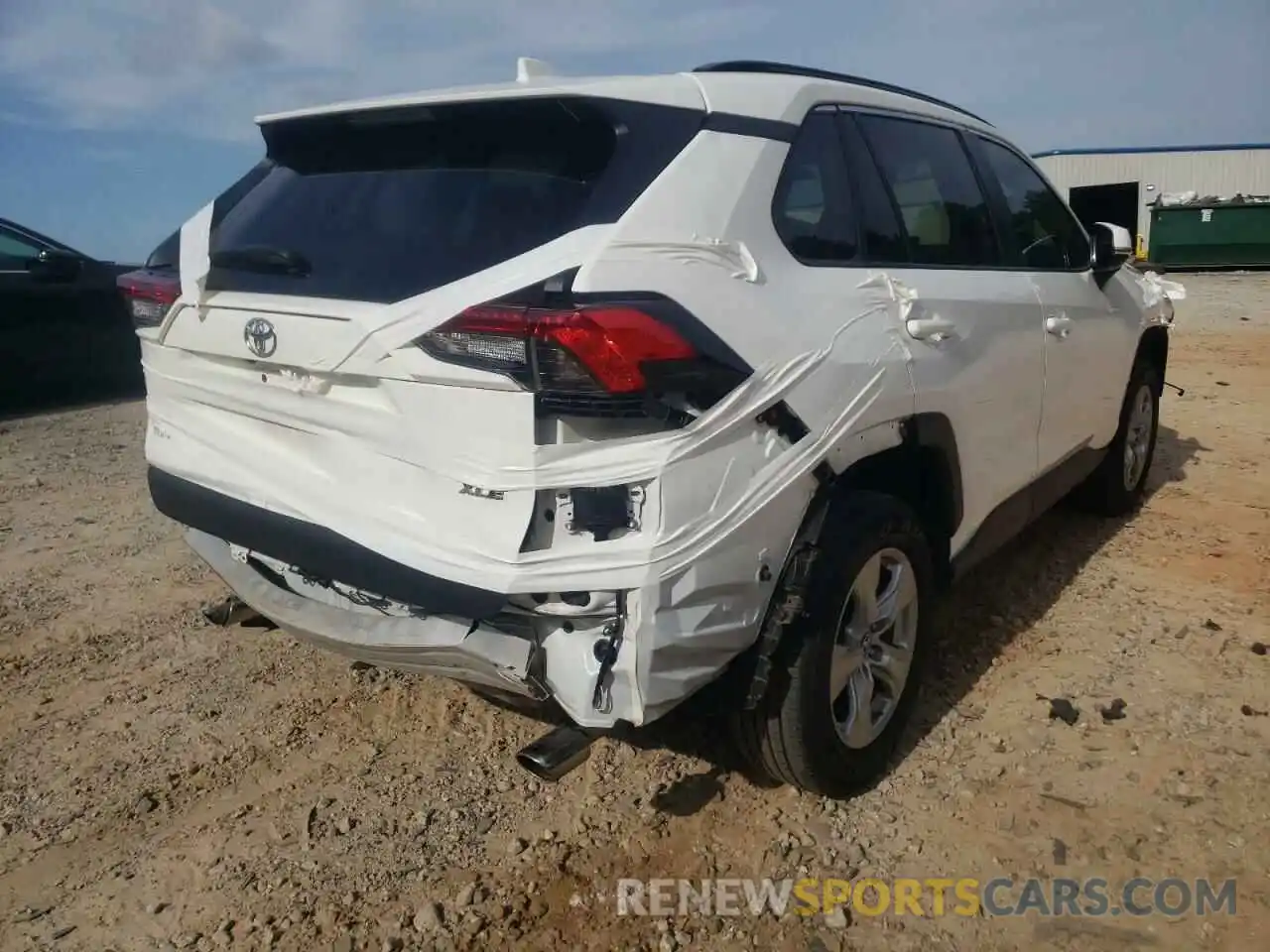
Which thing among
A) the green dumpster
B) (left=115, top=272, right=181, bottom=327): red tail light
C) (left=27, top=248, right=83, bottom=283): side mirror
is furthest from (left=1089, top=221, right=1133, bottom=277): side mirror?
the green dumpster

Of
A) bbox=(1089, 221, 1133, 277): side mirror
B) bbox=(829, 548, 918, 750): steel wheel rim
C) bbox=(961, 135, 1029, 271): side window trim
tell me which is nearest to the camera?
bbox=(829, 548, 918, 750): steel wheel rim

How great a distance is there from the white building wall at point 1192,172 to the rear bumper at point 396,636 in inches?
1213

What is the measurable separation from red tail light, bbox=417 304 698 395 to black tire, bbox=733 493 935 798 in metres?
0.76

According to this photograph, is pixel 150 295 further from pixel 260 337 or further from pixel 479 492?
pixel 479 492

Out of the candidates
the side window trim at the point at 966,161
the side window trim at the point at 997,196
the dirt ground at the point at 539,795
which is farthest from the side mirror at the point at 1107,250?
the dirt ground at the point at 539,795

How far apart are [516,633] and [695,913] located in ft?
2.86

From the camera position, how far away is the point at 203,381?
107 inches

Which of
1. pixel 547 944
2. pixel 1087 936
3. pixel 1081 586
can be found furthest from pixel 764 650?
pixel 1081 586

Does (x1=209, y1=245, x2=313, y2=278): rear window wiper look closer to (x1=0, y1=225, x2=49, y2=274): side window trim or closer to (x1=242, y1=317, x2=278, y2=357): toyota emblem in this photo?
(x1=242, y1=317, x2=278, y2=357): toyota emblem

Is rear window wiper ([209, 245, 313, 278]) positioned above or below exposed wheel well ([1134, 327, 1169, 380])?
above

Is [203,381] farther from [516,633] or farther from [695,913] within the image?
[695,913]

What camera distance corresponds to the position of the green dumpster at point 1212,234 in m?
22.0

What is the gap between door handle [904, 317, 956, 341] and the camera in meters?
2.80

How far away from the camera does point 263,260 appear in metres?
2.50
